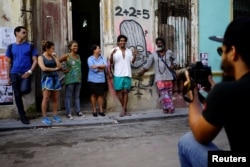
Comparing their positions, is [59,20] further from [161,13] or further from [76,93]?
[161,13]

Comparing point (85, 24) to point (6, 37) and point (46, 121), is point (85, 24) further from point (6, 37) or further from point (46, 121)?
point (46, 121)

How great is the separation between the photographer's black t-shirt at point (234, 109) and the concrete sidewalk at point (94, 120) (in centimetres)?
583

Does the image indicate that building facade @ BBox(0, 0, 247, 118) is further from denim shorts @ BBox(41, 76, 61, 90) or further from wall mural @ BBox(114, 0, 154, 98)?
denim shorts @ BBox(41, 76, 61, 90)

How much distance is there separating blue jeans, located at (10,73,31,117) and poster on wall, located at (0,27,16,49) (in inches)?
36.0

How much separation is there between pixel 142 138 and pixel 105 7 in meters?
3.92

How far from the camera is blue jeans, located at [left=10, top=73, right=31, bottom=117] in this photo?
7.49m

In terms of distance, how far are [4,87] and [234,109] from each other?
270 inches

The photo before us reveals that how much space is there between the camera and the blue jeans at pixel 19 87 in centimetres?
749

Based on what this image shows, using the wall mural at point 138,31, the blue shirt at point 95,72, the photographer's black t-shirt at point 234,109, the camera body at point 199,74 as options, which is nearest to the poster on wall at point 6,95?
the blue shirt at point 95,72

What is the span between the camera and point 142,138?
6355 millimetres

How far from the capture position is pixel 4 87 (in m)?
8.06

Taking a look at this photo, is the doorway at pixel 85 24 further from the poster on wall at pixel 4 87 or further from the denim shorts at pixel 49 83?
the denim shorts at pixel 49 83

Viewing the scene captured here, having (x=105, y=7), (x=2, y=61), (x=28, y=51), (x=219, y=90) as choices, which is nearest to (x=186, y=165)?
(x=219, y=90)

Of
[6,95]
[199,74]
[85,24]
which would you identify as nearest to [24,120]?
[6,95]
